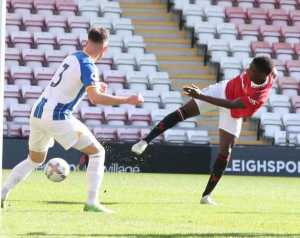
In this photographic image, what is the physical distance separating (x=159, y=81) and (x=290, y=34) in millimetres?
5160

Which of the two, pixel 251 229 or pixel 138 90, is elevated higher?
pixel 251 229

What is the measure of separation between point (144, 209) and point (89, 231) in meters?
3.07

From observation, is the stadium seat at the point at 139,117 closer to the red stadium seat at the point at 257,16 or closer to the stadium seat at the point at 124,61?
the stadium seat at the point at 124,61

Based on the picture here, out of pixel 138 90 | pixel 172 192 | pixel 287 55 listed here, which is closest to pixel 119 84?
pixel 138 90

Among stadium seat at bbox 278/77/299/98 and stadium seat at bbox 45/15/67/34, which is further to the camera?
stadium seat at bbox 278/77/299/98

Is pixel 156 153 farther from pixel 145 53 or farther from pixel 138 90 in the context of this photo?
pixel 145 53

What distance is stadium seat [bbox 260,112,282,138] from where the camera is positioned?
25516mm

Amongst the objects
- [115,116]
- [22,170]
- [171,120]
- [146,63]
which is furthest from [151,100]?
[22,170]

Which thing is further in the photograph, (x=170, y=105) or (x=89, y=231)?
(x=170, y=105)

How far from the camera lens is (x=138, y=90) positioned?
2625cm

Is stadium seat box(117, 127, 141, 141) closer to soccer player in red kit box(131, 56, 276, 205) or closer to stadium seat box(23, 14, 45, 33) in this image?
stadium seat box(23, 14, 45, 33)

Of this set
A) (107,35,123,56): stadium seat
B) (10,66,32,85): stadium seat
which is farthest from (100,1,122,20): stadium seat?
(10,66,32,85): stadium seat

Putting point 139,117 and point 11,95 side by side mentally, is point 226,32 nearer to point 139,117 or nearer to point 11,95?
point 139,117

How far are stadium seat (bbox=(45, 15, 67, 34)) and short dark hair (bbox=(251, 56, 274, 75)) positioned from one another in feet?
51.1
